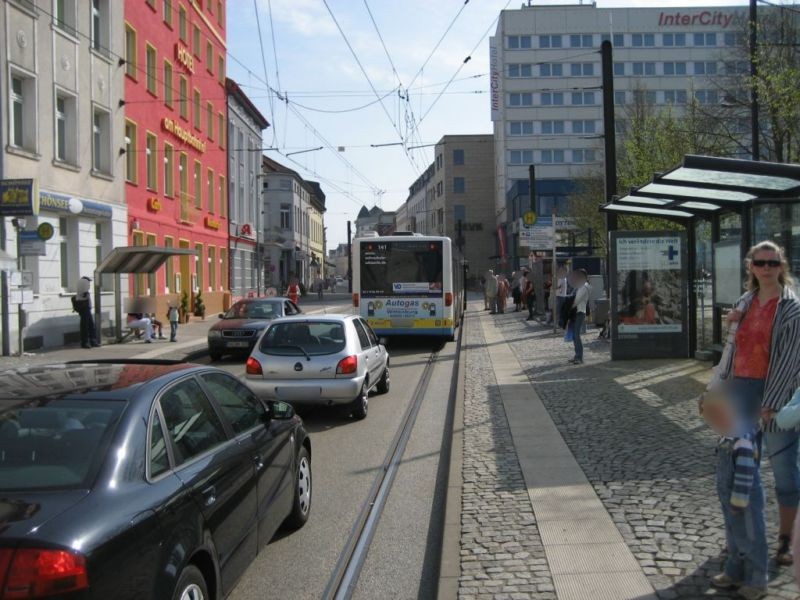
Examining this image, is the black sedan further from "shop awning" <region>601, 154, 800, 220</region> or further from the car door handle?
"shop awning" <region>601, 154, 800, 220</region>

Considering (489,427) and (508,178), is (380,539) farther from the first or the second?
(508,178)

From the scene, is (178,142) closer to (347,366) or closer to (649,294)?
(649,294)

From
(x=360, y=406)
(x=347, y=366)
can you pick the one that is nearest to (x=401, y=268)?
(x=360, y=406)

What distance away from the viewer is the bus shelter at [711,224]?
9.49 m

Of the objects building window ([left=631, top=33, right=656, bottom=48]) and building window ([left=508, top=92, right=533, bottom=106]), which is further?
building window ([left=508, top=92, right=533, bottom=106])

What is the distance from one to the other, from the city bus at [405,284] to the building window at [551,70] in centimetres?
5240

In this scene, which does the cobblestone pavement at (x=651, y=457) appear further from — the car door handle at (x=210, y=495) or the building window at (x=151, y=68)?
the building window at (x=151, y=68)

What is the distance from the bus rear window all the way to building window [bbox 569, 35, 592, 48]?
5359 cm

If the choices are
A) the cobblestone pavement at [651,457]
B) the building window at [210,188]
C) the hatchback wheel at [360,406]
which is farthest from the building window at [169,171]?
the hatchback wheel at [360,406]

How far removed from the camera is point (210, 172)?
127 ft

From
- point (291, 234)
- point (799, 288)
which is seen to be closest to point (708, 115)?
point (799, 288)

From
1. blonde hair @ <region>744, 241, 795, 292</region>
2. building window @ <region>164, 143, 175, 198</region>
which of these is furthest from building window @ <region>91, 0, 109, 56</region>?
blonde hair @ <region>744, 241, 795, 292</region>

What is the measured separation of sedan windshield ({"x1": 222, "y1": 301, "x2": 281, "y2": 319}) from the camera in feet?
65.2

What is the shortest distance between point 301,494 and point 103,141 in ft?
69.8
